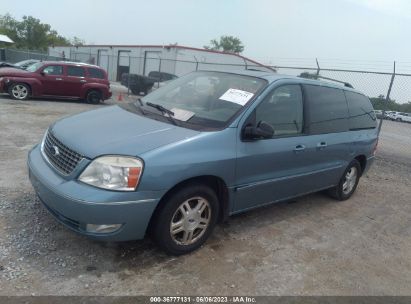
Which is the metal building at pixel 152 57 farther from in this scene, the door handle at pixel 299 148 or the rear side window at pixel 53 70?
the door handle at pixel 299 148

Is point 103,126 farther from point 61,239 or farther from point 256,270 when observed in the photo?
point 256,270

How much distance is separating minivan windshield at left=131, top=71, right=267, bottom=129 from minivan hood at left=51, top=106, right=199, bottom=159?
28cm

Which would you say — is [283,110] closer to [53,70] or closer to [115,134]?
[115,134]

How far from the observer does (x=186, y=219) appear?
11.6 feet

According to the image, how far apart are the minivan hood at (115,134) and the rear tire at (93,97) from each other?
11.4m

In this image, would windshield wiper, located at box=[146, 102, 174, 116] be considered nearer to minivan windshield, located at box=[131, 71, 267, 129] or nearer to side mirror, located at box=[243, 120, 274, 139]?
minivan windshield, located at box=[131, 71, 267, 129]

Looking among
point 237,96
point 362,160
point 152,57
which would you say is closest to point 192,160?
point 237,96

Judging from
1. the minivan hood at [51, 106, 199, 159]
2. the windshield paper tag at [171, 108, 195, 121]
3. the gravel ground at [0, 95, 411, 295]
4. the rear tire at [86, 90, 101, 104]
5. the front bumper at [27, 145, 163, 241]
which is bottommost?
the gravel ground at [0, 95, 411, 295]

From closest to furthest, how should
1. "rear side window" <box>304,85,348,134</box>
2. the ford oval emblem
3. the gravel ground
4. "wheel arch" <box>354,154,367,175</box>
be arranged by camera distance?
the gravel ground, the ford oval emblem, "rear side window" <box>304,85,348,134</box>, "wheel arch" <box>354,154,367,175</box>

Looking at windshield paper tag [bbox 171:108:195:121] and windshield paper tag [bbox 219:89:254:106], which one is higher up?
windshield paper tag [bbox 219:89:254:106]

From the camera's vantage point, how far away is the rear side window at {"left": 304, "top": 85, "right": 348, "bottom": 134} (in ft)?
15.4

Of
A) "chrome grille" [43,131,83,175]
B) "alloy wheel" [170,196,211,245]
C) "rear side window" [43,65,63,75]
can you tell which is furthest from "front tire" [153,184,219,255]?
"rear side window" [43,65,63,75]

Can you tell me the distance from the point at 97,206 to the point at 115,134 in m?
0.74

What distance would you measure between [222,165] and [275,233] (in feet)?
4.27
